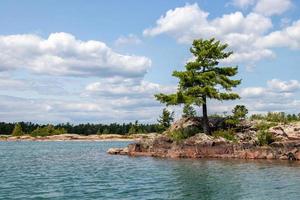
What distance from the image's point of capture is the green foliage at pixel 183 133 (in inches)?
2650

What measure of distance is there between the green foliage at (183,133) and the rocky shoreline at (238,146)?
2.70 ft

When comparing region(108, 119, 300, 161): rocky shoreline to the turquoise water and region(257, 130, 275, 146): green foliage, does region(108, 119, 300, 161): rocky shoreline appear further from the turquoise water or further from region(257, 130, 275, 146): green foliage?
the turquoise water

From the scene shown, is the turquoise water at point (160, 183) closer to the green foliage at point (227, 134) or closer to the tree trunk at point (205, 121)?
the green foliage at point (227, 134)

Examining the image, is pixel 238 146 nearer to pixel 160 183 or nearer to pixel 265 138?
pixel 265 138

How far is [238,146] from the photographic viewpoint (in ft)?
201

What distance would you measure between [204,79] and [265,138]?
12.9 m

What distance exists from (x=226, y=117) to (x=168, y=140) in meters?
9.95

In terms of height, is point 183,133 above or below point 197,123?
below

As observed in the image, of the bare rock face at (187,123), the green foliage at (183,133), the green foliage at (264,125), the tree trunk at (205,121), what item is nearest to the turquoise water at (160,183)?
the green foliage at (264,125)

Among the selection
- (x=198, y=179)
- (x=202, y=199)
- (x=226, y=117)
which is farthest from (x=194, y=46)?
(x=202, y=199)

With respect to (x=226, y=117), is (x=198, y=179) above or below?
below

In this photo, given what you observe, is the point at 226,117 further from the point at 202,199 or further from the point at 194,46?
the point at 202,199

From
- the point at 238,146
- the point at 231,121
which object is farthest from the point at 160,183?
the point at 231,121

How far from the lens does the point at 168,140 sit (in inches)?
2692
